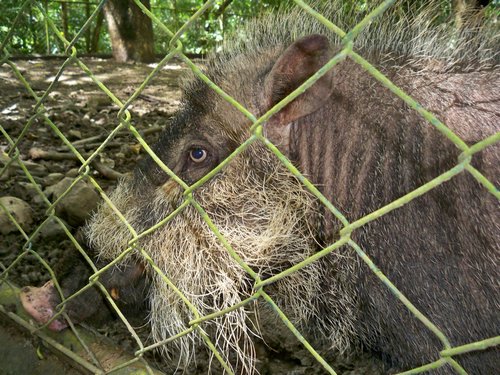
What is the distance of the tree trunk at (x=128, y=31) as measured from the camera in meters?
8.49

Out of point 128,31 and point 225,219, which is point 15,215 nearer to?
point 225,219

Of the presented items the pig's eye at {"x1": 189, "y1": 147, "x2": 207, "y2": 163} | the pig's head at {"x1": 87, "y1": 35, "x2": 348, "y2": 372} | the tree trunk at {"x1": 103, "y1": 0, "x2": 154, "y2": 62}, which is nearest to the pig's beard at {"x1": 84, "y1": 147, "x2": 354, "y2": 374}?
the pig's head at {"x1": 87, "y1": 35, "x2": 348, "y2": 372}

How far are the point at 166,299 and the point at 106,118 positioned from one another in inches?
133

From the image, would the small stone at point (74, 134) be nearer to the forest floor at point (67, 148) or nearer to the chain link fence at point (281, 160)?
the forest floor at point (67, 148)

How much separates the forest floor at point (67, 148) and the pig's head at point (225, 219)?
0.79 feet

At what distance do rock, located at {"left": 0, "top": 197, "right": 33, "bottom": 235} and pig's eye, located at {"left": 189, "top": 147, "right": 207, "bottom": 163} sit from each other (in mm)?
1407

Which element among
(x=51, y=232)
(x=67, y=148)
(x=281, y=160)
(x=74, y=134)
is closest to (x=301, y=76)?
(x=281, y=160)

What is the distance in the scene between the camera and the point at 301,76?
6.25ft

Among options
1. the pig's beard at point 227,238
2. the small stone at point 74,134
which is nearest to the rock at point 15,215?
the pig's beard at point 227,238

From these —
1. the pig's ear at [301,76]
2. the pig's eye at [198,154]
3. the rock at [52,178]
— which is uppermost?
the pig's ear at [301,76]

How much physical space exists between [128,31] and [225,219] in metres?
7.45

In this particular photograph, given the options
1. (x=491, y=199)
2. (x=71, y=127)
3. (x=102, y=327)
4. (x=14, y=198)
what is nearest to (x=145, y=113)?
(x=71, y=127)

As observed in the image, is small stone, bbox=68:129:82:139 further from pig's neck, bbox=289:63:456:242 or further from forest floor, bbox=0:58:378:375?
pig's neck, bbox=289:63:456:242

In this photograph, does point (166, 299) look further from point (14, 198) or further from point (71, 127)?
point (71, 127)
